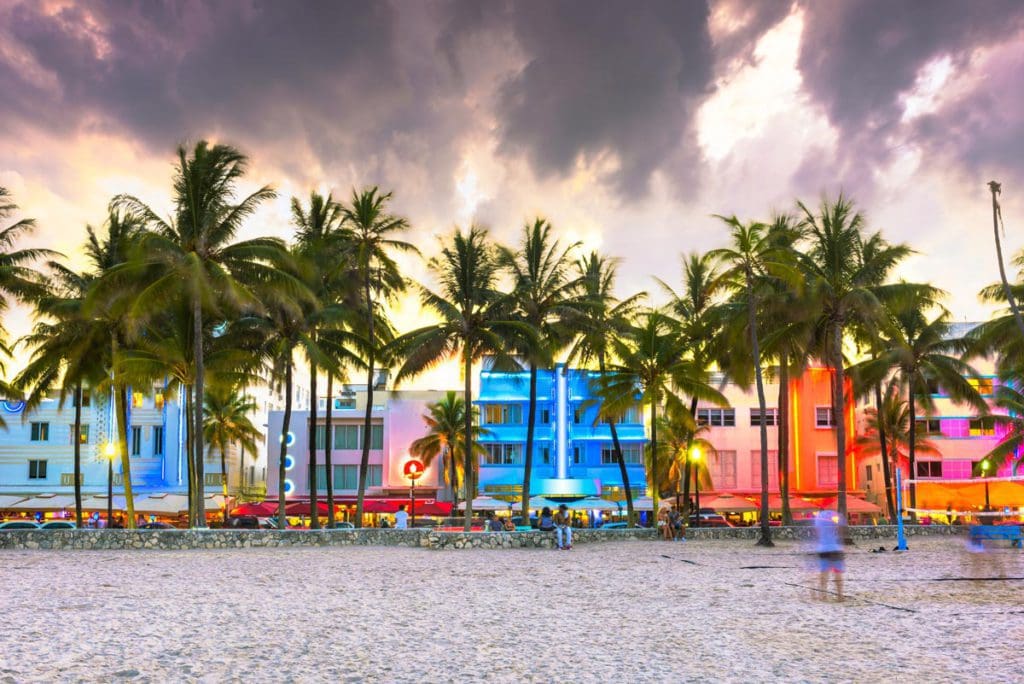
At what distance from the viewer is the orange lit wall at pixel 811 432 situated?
6525 centimetres

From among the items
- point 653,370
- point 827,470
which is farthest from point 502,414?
point 653,370

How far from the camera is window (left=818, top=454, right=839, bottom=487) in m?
65.0

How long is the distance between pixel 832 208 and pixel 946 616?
2214 centimetres

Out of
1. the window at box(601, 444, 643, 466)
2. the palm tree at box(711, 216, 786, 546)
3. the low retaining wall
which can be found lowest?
the low retaining wall

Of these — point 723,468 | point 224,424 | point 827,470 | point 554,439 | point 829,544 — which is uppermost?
point 224,424

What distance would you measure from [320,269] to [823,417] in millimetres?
40012

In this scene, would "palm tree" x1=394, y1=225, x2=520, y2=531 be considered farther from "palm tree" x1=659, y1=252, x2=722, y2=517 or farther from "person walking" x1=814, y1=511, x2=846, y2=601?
"person walking" x1=814, y1=511, x2=846, y2=601

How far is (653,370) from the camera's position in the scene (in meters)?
40.7

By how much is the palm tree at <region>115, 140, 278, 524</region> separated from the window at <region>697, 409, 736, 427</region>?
39.6 meters

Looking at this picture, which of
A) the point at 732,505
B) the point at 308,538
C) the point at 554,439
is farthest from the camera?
the point at 554,439

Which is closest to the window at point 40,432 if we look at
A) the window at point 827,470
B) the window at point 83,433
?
the window at point 83,433

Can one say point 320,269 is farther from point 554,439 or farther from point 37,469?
point 37,469

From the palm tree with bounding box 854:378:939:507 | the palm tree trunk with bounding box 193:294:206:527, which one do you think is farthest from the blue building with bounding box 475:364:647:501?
the palm tree trunk with bounding box 193:294:206:527

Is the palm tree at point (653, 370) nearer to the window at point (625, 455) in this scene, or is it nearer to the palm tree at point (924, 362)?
the palm tree at point (924, 362)
